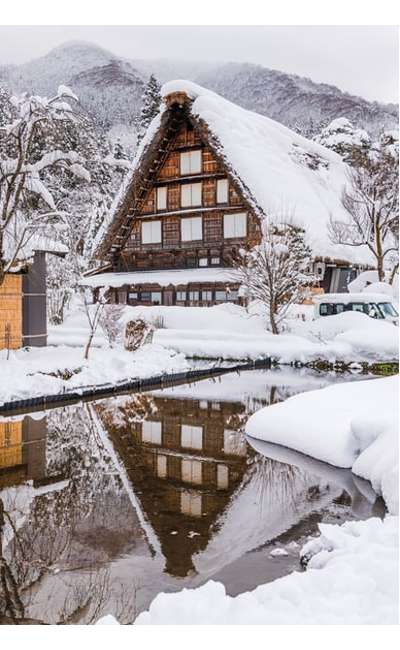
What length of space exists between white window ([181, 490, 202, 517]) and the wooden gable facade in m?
16.2

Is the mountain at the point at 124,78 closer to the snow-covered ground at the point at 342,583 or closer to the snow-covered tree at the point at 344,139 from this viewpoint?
the snow-covered ground at the point at 342,583

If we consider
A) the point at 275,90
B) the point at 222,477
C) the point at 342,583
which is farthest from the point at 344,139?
the point at 342,583

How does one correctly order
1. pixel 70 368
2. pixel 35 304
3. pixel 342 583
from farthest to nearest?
pixel 35 304
pixel 70 368
pixel 342 583

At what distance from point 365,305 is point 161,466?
12.6 metres

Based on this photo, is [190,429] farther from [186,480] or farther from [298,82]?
[298,82]

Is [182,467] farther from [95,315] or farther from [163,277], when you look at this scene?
[163,277]

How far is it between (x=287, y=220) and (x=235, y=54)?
13952mm

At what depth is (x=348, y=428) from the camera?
6652mm

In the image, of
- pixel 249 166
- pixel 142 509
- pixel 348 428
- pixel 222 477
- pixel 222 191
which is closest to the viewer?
pixel 142 509

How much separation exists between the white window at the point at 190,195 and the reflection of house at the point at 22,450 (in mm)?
16163

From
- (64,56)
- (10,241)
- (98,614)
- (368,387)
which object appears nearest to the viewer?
(98,614)

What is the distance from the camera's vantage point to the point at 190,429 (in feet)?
27.5

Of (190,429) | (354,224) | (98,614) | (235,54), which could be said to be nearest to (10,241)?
(190,429)

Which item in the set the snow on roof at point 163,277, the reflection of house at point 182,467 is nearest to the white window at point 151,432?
the reflection of house at point 182,467
